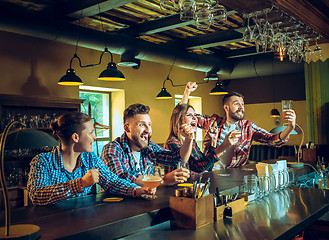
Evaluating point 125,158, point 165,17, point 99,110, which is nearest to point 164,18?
point 165,17

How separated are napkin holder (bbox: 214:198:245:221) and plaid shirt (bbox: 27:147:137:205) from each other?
0.52 metres

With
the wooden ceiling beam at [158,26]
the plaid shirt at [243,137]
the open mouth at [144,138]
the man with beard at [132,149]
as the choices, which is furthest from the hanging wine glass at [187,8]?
the wooden ceiling beam at [158,26]

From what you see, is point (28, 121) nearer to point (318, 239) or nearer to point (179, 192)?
point (179, 192)

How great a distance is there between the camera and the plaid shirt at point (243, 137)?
12.9ft

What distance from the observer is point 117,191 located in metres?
2.11

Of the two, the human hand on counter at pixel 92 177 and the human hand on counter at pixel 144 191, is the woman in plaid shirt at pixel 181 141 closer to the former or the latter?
the human hand on counter at pixel 144 191

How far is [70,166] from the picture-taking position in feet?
7.48

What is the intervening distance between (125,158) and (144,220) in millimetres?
940

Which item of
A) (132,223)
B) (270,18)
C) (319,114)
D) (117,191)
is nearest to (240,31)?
(319,114)

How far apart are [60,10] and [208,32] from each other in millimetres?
3005

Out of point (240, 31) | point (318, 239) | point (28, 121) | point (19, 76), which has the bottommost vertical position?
point (318, 239)

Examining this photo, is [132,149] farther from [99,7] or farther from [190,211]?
[99,7]

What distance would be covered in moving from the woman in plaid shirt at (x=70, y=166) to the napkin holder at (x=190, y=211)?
0.78ft

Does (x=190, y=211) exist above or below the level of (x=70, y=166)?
below
